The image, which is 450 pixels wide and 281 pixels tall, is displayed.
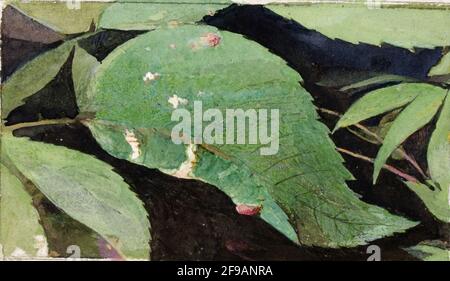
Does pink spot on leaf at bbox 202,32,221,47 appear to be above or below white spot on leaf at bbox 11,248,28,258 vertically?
above

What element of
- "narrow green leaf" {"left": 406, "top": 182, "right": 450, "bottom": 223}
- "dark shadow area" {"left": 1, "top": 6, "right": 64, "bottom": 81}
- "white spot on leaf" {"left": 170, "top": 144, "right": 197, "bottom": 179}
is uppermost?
"dark shadow area" {"left": 1, "top": 6, "right": 64, "bottom": 81}

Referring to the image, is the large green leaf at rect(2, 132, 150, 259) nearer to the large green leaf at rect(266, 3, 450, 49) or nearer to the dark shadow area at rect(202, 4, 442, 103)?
the dark shadow area at rect(202, 4, 442, 103)

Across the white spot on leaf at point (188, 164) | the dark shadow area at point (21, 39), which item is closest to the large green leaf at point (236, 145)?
the white spot on leaf at point (188, 164)

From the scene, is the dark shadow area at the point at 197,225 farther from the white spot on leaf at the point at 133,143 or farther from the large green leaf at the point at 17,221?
the large green leaf at the point at 17,221

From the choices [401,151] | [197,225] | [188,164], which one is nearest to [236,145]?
[188,164]

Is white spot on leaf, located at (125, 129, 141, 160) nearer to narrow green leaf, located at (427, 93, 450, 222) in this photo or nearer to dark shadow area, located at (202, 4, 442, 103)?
dark shadow area, located at (202, 4, 442, 103)

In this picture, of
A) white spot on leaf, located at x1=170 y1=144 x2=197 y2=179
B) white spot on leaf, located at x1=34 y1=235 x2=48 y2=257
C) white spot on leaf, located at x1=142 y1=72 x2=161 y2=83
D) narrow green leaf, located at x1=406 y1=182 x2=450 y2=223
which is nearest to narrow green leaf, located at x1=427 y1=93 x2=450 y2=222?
narrow green leaf, located at x1=406 y1=182 x2=450 y2=223

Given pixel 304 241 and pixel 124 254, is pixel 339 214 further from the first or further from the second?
pixel 124 254
